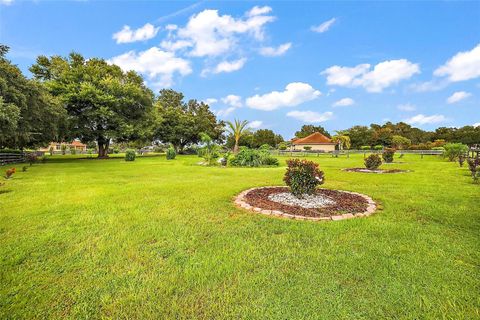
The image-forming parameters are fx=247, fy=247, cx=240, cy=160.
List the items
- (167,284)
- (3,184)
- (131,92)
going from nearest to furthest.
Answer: (167,284), (3,184), (131,92)

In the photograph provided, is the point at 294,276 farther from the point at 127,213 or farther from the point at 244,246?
the point at 127,213

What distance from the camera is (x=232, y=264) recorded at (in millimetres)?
2885

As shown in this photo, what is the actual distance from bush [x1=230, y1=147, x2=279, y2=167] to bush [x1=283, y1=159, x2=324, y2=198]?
11272mm

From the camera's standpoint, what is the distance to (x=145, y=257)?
3072mm

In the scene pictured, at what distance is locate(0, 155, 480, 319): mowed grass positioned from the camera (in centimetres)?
220

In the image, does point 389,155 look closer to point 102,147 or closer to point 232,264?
point 232,264

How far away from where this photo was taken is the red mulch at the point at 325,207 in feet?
16.4

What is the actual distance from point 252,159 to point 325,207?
12526 millimetres

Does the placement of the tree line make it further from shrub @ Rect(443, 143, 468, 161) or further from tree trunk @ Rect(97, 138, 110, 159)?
shrub @ Rect(443, 143, 468, 161)

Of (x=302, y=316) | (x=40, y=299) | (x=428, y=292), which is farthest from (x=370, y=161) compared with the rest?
(x=40, y=299)

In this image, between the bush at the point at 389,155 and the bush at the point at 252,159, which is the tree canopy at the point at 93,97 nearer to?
the bush at the point at 252,159

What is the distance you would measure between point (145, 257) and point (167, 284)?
0.72 meters

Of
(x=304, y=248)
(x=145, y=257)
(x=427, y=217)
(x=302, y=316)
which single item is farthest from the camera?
(x=427, y=217)

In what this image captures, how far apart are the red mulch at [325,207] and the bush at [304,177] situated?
0.67 m
